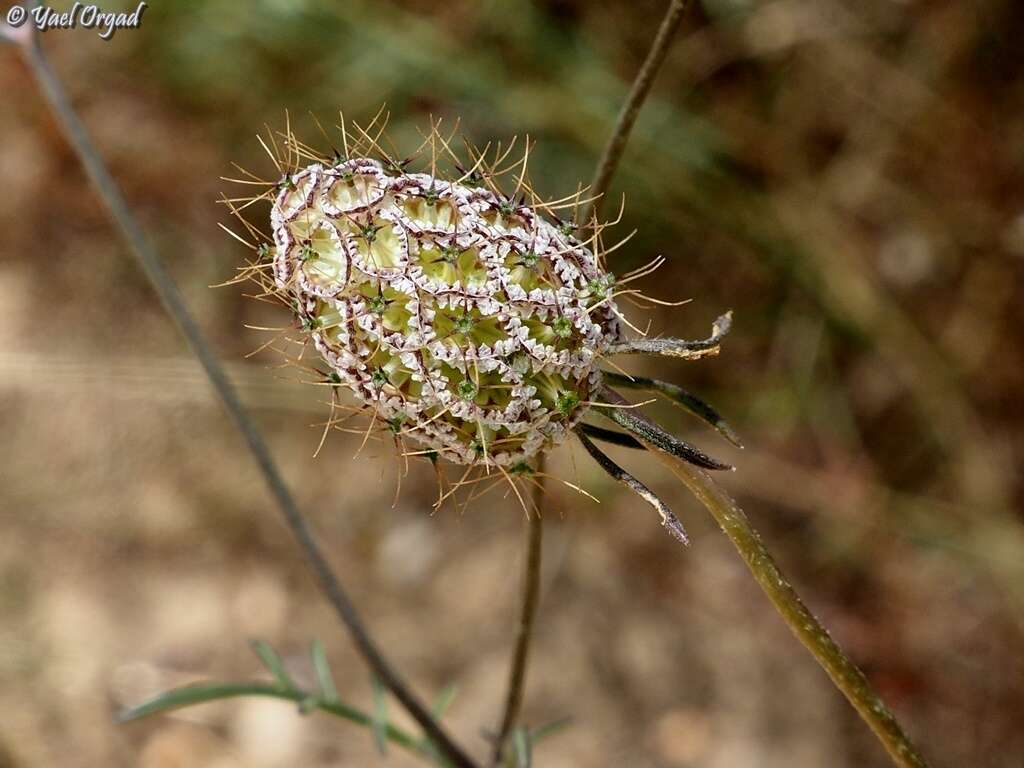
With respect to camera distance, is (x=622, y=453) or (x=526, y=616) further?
(x=622, y=453)

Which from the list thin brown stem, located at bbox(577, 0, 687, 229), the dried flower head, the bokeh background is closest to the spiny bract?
the dried flower head

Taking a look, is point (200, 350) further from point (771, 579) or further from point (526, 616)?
point (771, 579)

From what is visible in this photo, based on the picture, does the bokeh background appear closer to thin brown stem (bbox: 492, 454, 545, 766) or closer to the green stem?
thin brown stem (bbox: 492, 454, 545, 766)

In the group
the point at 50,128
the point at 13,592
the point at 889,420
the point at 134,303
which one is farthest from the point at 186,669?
the point at 889,420

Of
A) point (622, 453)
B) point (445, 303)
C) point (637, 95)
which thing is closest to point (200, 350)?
point (445, 303)

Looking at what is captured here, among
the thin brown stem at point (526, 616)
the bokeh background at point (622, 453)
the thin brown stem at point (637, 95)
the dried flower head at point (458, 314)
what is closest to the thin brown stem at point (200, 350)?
the thin brown stem at point (526, 616)

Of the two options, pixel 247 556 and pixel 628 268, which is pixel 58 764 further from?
pixel 628 268
